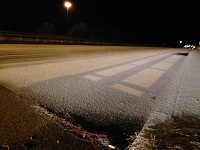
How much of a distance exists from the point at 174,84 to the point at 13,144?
14.4ft

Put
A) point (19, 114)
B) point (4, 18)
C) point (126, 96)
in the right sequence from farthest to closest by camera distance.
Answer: point (4, 18) → point (126, 96) → point (19, 114)

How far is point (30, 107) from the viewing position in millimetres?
3225

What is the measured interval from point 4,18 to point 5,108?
8775 centimetres

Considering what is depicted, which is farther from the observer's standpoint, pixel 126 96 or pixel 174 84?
pixel 174 84

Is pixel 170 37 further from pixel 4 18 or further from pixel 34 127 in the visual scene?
pixel 34 127

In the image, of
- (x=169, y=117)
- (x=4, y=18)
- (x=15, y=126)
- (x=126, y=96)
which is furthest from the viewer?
(x=4, y=18)

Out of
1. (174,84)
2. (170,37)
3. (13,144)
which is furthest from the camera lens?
(170,37)

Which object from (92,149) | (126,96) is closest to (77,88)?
(126,96)

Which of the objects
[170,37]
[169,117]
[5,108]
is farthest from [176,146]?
[170,37]

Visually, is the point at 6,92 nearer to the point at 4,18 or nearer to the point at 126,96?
the point at 126,96

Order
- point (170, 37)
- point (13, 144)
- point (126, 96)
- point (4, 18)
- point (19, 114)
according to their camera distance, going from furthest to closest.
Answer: point (170, 37)
point (4, 18)
point (126, 96)
point (19, 114)
point (13, 144)

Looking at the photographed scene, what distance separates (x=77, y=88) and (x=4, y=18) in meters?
86.7

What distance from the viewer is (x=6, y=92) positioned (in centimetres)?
386

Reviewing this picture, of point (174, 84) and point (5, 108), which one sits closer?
point (5, 108)
